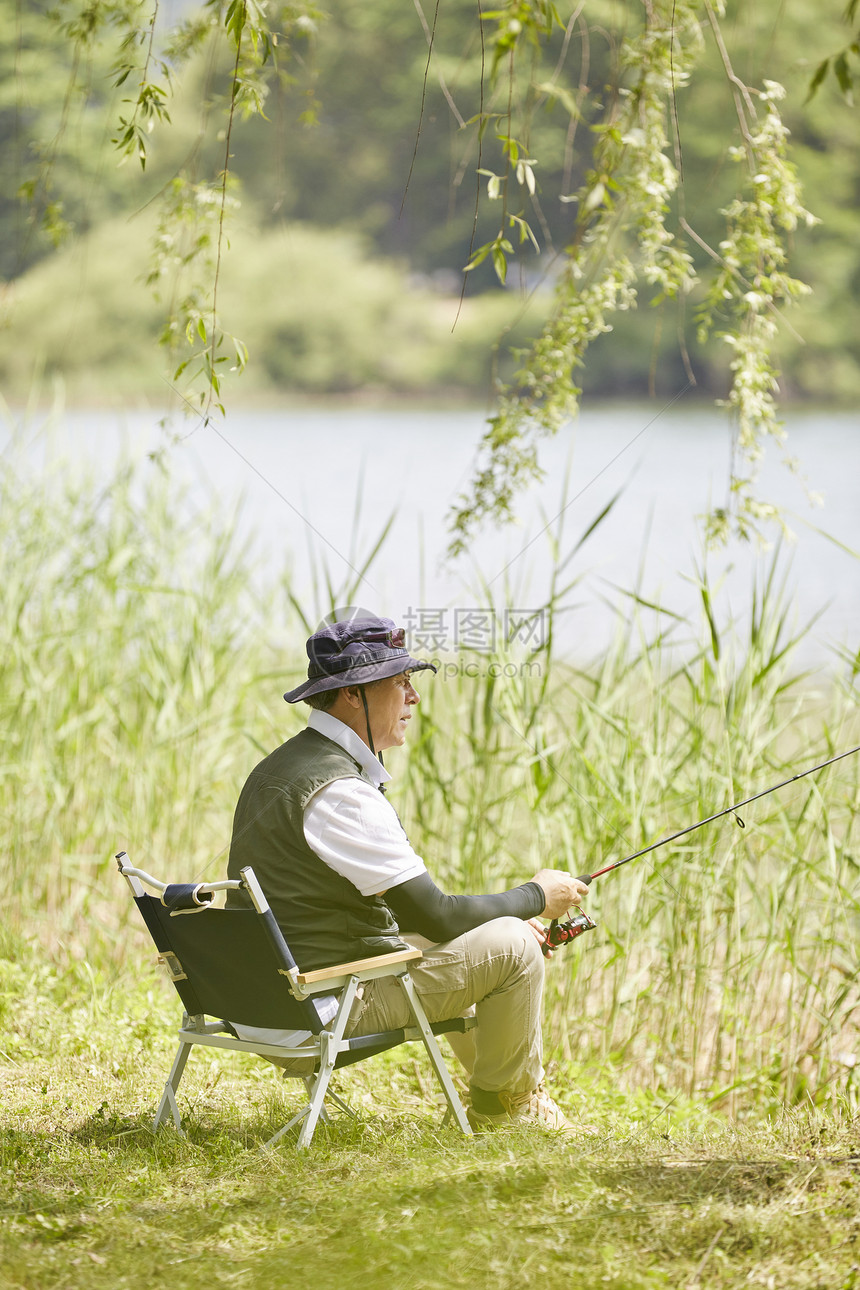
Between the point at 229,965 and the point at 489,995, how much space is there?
541 millimetres

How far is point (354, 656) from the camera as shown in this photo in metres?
2.39

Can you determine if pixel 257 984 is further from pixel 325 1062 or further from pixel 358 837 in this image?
pixel 358 837

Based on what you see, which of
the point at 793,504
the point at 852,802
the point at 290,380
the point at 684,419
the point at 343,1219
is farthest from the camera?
the point at 290,380

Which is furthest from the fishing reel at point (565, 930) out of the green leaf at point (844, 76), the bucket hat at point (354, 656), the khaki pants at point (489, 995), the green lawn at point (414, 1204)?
the green leaf at point (844, 76)

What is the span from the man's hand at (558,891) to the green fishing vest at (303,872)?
0.37m

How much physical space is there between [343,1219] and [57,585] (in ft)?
11.3

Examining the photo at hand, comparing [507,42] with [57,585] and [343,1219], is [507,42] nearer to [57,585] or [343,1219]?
[343,1219]

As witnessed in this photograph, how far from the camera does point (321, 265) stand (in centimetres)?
2584

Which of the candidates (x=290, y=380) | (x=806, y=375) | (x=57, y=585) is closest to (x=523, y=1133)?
(x=57, y=585)

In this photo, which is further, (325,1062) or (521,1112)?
(521,1112)

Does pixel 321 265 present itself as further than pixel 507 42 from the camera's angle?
Yes

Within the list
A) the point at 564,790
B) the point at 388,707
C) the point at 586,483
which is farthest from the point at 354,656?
the point at 586,483

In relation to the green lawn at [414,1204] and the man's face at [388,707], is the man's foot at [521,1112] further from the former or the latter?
the man's face at [388,707]

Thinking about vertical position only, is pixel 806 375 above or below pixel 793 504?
above
